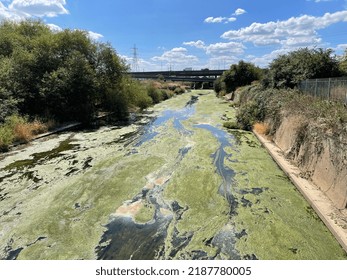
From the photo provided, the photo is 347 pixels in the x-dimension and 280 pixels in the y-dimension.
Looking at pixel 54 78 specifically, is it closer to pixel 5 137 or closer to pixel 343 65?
pixel 5 137

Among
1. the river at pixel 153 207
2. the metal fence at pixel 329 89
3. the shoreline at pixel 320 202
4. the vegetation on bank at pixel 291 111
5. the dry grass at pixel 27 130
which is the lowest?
the river at pixel 153 207

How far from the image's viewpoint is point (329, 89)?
9.51m

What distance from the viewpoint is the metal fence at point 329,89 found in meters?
8.47

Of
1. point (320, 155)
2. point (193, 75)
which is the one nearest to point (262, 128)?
point (320, 155)

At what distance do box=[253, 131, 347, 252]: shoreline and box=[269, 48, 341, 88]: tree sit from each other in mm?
7078

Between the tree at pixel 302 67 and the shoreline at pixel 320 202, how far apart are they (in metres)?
7.08

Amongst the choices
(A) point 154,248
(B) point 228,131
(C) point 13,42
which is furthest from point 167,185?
(C) point 13,42

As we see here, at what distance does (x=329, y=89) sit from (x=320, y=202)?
578 centimetres

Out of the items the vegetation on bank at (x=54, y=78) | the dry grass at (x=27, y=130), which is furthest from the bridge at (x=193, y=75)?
the dry grass at (x=27, y=130)

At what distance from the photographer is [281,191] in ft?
20.5

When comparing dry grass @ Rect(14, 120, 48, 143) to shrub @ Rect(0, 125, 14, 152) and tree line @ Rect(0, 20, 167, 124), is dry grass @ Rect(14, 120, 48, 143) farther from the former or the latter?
tree line @ Rect(0, 20, 167, 124)

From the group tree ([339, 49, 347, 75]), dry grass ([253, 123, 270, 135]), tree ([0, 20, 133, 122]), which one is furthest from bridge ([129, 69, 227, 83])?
dry grass ([253, 123, 270, 135])

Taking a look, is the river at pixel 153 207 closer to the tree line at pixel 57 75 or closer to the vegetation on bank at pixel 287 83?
the vegetation on bank at pixel 287 83

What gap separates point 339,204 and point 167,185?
366cm
